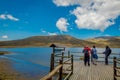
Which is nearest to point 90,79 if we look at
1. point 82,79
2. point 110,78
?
point 82,79

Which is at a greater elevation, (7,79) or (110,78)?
(110,78)

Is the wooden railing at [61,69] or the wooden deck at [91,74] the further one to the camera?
the wooden deck at [91,74]

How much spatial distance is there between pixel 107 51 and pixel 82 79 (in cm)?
1161

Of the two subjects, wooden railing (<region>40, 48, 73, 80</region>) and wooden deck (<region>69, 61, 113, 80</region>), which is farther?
wooden deck (<region>69, 61, 113, 80</region>)

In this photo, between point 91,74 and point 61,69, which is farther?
point 91,74

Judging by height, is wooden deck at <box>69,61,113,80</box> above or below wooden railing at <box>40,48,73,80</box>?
below

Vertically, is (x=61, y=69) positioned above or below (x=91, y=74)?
above

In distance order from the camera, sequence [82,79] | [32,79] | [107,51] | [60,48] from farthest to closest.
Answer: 1. [60,48]
2. [32,79]
3. [107,51]
4. [82,79]

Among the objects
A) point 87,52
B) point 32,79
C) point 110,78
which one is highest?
point 87,52

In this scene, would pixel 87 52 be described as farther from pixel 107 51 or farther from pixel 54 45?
pixel 54 45

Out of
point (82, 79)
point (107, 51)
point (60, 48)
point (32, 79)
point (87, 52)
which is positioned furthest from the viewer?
point (60, 48)

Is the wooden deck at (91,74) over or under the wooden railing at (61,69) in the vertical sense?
under

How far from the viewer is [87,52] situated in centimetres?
2198

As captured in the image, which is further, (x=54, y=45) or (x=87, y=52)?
(x=54, y=45)
